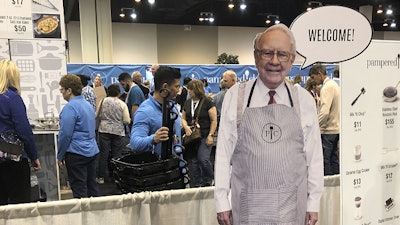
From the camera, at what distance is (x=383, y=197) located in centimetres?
217

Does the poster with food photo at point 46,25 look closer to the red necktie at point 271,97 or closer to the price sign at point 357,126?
the red necktie at point 271,97

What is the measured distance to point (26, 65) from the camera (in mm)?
4109

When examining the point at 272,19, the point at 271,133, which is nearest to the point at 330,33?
the point at 271,133

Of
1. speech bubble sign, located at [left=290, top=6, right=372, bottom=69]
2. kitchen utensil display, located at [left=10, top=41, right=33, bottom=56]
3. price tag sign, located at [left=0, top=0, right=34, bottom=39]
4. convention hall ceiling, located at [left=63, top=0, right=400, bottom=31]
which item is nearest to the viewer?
speech bubble sign, located at [left=290, top=6, right=372, bottom=69]

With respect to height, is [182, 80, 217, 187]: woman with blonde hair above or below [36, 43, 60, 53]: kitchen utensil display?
below

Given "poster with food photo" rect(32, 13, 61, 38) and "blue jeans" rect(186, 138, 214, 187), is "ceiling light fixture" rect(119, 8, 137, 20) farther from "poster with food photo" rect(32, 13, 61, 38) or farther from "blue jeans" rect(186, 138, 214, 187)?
"blue jeans" rect(186, 138, 214, 187)

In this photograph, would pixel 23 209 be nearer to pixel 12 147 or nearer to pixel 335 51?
pixel 12 147

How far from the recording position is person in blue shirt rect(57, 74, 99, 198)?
326 cm

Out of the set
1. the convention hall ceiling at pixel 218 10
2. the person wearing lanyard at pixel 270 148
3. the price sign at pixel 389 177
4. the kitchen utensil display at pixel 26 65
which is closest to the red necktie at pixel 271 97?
the person wearing lanyard at pixel 270 148

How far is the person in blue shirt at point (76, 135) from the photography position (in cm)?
326

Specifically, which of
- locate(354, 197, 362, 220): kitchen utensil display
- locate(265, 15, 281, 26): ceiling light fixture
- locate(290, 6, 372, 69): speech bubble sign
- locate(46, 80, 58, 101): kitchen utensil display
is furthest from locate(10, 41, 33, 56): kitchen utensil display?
locate(265, 15, 281, 26): ceiling light fixture

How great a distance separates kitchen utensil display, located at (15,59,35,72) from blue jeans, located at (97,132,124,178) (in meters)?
1.26

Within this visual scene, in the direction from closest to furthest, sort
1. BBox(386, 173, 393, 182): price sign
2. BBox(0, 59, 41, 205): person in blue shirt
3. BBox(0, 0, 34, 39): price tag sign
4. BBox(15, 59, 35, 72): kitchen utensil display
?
BBox(386, 173, 393, 182): price sign → BBox(0, 59, 41, 205): person in blue shirt → BBox(0, 0, 34, 39): price tag sign → BBox(15, 59, 35, 72): kitchen utensil display

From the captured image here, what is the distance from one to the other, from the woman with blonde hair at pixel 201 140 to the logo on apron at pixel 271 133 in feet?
8.59
